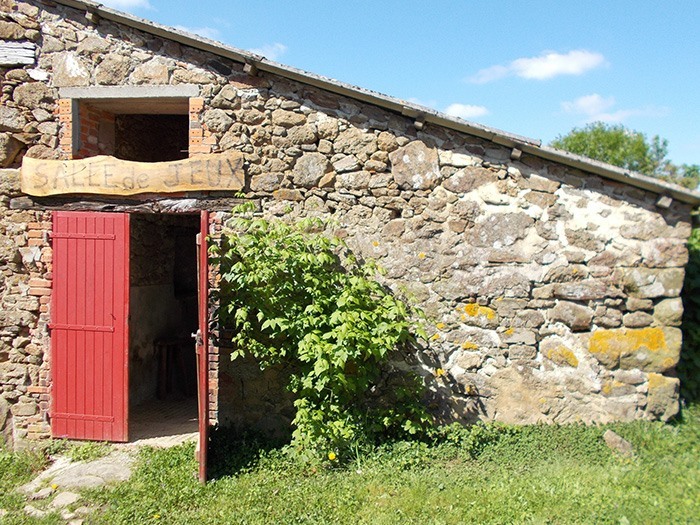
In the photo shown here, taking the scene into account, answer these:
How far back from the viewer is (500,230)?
5480 millimetres

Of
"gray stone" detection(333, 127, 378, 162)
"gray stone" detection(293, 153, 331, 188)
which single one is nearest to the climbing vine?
"gray stone" detection(293, 153, 331, 188)

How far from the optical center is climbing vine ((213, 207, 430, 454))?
5059 millimetres

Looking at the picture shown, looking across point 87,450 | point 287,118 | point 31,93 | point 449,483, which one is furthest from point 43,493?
point 287,118

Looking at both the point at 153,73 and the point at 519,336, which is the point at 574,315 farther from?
the point at 153,73

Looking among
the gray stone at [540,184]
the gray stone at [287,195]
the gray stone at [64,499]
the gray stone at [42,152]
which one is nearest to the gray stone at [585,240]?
the gray stone at [540,184]

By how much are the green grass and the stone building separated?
394mm

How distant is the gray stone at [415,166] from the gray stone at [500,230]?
682 millimetres

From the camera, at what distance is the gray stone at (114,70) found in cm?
584

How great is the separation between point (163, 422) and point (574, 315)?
196 inches

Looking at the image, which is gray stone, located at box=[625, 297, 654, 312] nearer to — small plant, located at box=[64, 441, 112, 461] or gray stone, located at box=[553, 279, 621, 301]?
gray stone, located at box=[553, 279, 621, 301]

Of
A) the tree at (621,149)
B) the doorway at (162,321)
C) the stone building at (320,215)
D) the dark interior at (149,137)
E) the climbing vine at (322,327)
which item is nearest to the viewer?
the climbing vine at (322,327)

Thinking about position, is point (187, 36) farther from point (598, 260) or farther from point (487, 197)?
point (598, 260)

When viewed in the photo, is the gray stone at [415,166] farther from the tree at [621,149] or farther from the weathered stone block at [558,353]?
the tree at [621,149]

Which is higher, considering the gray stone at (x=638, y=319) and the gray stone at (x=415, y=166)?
the gray stone at (x=415, y=166)
